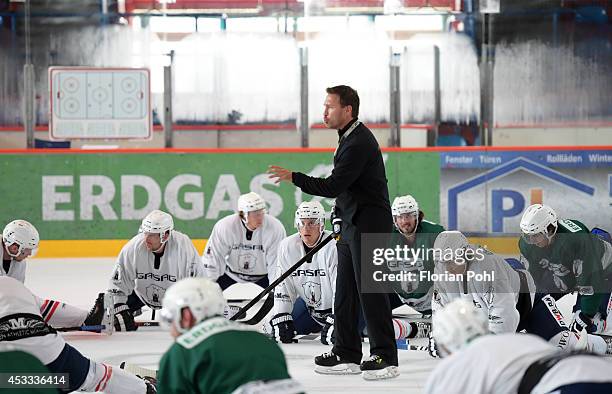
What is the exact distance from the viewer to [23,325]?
409 centimetres

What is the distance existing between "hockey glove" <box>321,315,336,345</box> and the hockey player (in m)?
1.24

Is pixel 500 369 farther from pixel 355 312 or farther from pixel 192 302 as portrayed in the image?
pixel 355 312

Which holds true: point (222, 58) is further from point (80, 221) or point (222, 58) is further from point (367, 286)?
point (367, 286)

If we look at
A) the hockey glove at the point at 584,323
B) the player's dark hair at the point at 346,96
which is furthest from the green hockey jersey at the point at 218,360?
the hockey glove at the point at 584,323

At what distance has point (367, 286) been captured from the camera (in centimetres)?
543

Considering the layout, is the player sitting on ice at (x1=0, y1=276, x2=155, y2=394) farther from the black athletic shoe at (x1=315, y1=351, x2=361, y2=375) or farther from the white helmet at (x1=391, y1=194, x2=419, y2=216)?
the white helmet at (x1=391, y1=194, x2=419, y2=216)

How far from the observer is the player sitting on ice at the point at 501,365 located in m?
2.90

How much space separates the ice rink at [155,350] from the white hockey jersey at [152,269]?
0.83 ft

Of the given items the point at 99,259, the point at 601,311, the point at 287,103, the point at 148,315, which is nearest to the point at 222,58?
the point at 287,103

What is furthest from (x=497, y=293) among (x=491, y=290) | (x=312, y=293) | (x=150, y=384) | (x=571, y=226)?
(x=150, y=384)

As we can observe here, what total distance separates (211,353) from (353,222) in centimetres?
256

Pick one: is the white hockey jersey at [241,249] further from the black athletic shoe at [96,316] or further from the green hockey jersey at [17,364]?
the green hockey jersey at [17,364]

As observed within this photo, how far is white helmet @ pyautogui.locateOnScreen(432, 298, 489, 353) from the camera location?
3008 mm

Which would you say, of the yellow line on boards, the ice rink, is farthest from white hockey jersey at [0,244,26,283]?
the yellow line on boards
